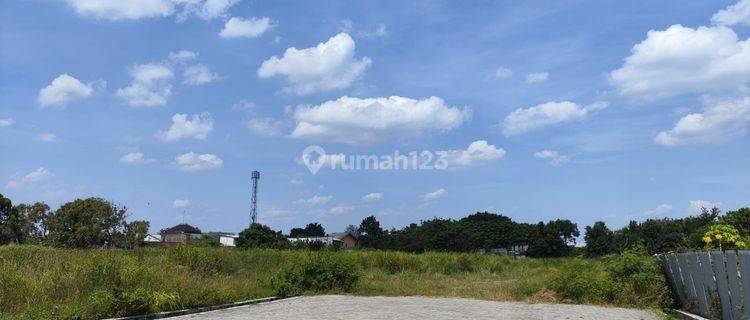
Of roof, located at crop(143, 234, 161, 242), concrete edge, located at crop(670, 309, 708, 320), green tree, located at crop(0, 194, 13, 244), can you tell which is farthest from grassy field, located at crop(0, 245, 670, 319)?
roof, located at crop(143, 234, 161, 242)

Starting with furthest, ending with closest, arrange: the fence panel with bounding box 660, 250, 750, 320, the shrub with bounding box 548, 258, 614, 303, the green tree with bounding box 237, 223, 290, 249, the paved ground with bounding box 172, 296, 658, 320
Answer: the green tree with bounding box 237, 223, 290, 249
the shrub with bounding box 548, 258, 614, 303
the paved ground with bounding box 172, 296, 658, 320
the fence panel with bounding box 660, 250, 750, 320

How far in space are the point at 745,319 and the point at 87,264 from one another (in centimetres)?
1279

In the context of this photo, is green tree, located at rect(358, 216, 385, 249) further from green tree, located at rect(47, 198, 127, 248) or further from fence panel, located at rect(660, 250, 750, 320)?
fence panel, located at rect(660, 250, 750, 320)

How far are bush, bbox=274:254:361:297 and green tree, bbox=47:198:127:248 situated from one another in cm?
3886

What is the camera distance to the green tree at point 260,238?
60.2 meters

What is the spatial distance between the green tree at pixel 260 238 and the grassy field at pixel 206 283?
Answer: 1360 inches

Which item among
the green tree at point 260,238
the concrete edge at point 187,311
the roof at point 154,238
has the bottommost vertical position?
the concrete edge at point 187,311

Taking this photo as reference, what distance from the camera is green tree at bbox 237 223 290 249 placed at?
60.2 meters

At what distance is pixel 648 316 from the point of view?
13.4m

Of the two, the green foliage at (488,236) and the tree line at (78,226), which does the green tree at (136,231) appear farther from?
the green foliage at (488,236)

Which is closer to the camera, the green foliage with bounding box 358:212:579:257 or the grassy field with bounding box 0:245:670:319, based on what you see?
the grassy field with bounding box 0:245:670:319

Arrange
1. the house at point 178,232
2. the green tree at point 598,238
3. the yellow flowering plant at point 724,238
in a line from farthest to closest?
the house at point 178,232 → the green tree at point 598,238 → the yellow flowering plant at point 724,238

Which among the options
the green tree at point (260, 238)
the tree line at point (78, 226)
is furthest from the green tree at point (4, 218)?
the green tree at point (260, 238)

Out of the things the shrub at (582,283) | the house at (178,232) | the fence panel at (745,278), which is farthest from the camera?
the house at (178,232)
